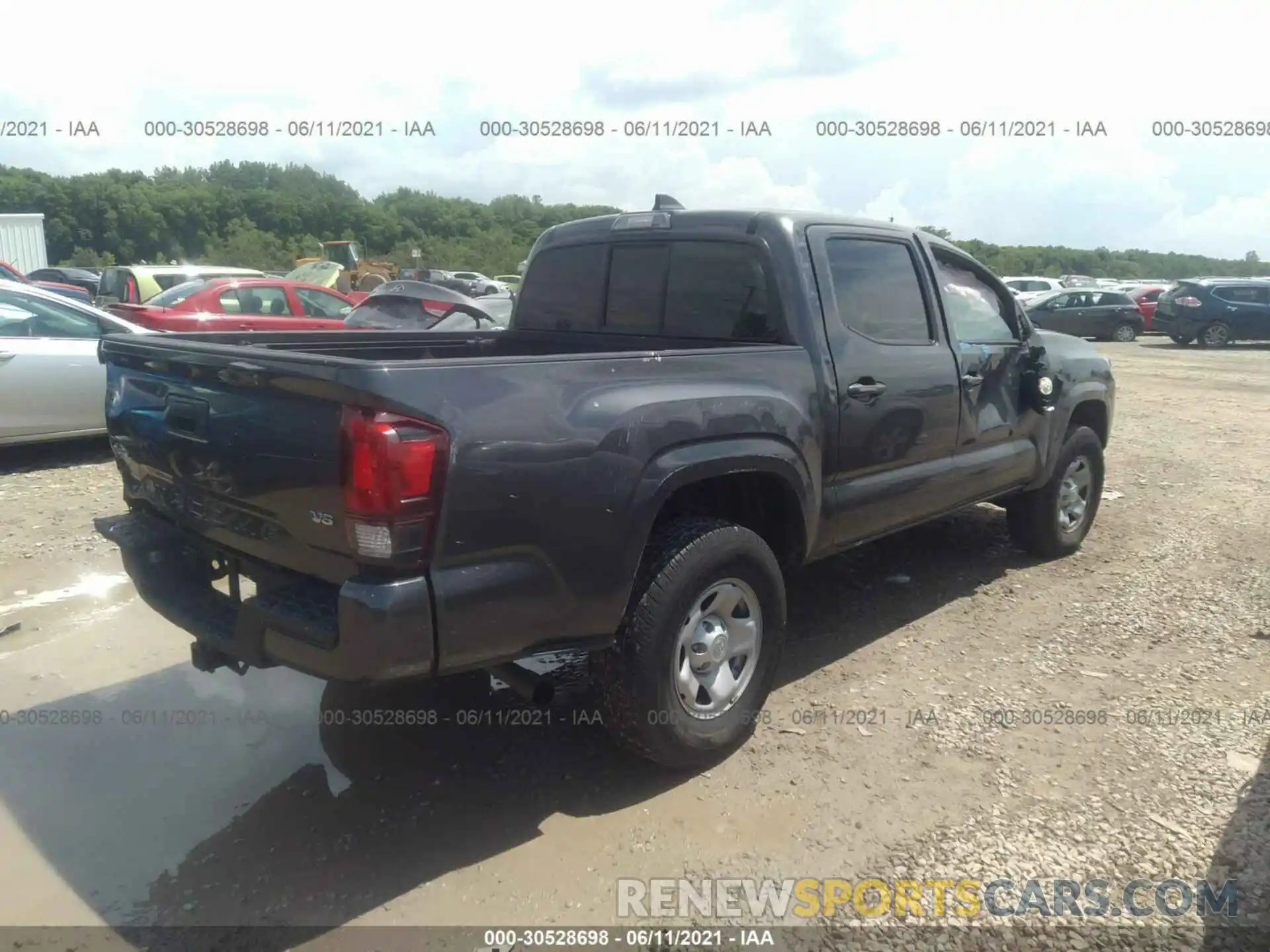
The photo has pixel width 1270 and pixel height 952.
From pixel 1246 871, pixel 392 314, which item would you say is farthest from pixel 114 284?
pixel 1246 871

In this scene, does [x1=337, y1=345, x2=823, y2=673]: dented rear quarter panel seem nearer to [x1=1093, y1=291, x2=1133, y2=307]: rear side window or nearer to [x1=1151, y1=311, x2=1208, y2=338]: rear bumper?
[x1=1151, y1=311, x2=1208, y2=338]: rear bumper

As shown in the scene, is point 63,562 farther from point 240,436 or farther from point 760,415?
point 760,415

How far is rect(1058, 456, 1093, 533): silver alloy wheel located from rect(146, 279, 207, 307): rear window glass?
8992mm

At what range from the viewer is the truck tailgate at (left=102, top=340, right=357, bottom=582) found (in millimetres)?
2650

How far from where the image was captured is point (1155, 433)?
10195 mm

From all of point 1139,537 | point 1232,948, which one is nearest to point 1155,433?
point 1139,537

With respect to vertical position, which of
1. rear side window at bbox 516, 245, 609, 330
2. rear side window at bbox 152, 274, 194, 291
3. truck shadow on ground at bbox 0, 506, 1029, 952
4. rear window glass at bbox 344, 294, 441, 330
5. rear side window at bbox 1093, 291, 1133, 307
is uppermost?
rear side window at bbox 516, 245, 609, 330

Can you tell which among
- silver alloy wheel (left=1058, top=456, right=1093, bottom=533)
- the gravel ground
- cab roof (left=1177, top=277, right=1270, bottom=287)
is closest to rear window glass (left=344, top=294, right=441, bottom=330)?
the gravel ground

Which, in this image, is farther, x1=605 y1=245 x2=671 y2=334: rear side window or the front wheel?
the front wheel

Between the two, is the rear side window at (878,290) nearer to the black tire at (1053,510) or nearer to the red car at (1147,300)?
the black tire at (1053,510)

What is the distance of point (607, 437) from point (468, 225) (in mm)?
69674

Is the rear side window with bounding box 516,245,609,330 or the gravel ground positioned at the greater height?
the rear side window with bounding box 516,245,609,330

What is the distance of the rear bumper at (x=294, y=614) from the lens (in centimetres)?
257

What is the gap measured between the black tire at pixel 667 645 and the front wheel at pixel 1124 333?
76.2 feet
